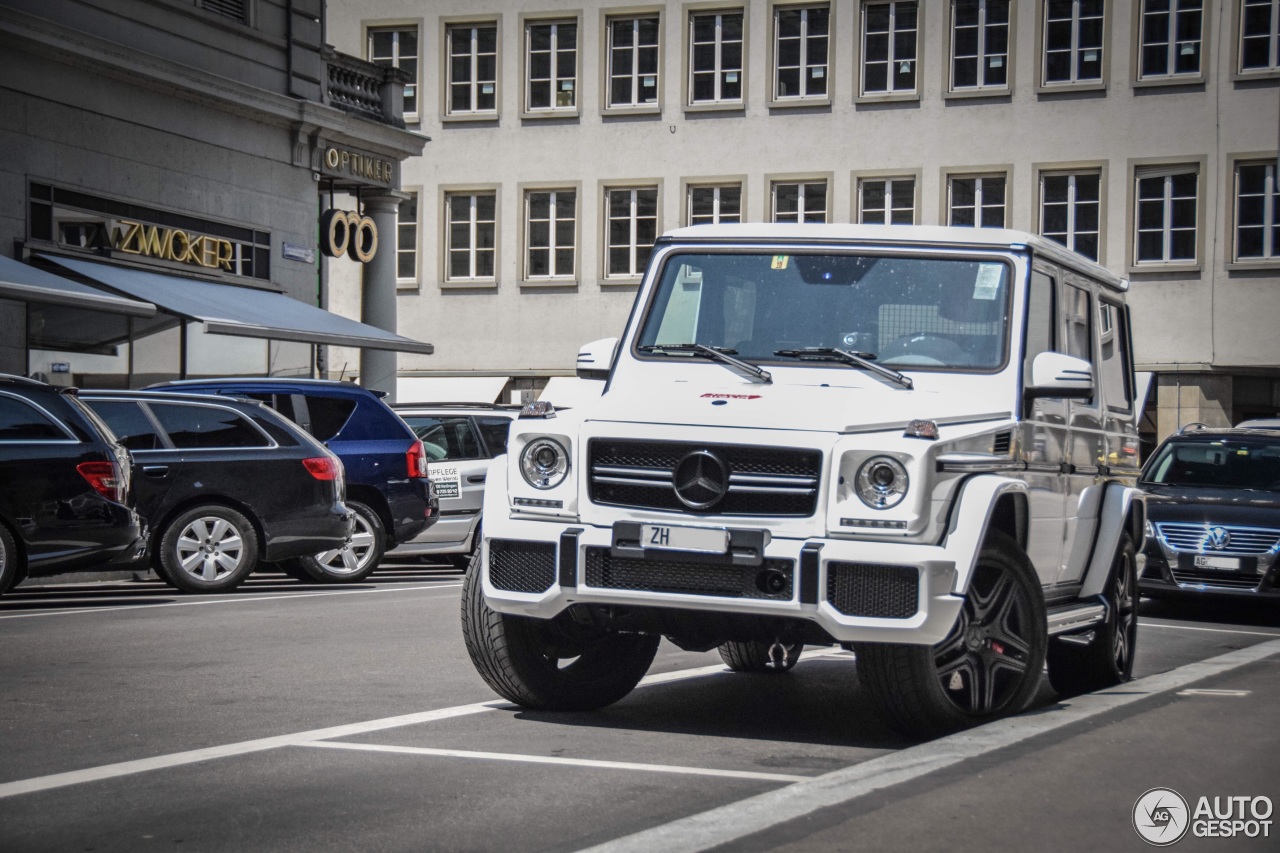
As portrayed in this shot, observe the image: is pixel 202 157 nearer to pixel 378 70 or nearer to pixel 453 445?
pixel 378 70

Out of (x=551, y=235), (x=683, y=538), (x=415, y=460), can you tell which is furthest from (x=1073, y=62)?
(x=683, y=538)

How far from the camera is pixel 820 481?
7023 mm

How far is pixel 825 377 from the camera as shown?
784 centimetres

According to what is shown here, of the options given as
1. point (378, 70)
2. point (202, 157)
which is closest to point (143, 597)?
point (202, 157)

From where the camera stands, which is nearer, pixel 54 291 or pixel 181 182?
pixel 54 291

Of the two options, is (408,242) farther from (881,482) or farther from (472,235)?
(881,482)

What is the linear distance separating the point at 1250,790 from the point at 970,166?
3502 cm

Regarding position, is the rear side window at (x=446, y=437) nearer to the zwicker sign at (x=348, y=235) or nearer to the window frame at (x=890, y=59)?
the zwicker sign at (x=348, y=235)

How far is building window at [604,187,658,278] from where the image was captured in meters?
42.1

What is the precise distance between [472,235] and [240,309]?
18028mm

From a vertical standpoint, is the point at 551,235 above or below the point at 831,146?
below

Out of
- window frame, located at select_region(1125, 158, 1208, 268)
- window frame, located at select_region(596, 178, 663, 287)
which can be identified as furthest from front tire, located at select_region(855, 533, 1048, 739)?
window frame, located at select_region(596, 178, 663, 287)

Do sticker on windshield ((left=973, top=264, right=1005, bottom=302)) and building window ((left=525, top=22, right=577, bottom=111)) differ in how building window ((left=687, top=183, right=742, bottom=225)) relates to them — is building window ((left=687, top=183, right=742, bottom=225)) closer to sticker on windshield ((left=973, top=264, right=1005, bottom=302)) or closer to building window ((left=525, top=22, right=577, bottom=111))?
building window ((left=525, top=22, right=577, bottom=111))

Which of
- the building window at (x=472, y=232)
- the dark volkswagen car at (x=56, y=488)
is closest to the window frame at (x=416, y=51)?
the building window at (x=472, y=232)
